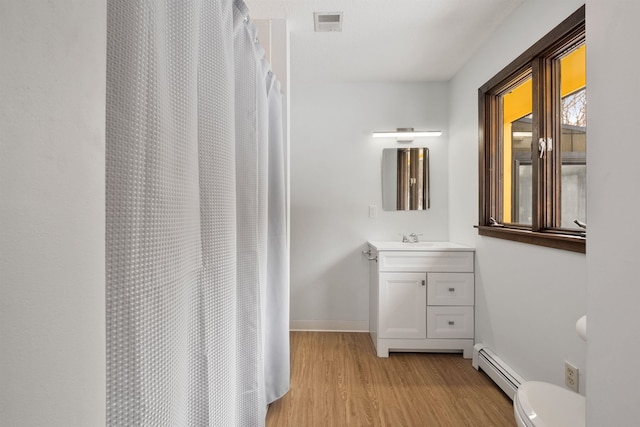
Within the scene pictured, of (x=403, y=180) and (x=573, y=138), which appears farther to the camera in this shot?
(x=403, y=180)

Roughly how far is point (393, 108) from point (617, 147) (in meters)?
2.81

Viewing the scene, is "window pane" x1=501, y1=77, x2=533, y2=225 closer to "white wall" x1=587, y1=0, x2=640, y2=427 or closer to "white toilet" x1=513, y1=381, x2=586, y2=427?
"white toilet" x1=513, y1=381, x2=586, y2=427

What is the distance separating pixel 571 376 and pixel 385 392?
96cm

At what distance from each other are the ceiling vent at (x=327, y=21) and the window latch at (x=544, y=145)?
1.36 meters

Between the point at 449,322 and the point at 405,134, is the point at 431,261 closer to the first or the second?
the point at 449,322

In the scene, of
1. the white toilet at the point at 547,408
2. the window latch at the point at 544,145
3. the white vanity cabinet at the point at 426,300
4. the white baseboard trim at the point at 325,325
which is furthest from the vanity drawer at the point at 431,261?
the white toilet at the point at 547,408

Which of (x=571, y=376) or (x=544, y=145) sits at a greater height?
(x=544, y=145)

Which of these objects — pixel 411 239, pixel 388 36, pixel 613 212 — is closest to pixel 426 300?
pixel 411 239

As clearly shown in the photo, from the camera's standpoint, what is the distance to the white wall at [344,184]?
10.4ft

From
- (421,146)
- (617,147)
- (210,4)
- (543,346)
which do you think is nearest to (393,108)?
(421,146)

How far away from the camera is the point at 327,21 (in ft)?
6.97

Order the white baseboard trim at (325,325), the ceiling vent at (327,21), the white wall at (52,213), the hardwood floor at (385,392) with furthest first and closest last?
the white baseboard trim at (325,325)
the ceiling vent at (327,21)
the hardwood floor at (385,392)
the white wall at (52,213)

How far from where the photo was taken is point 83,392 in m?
0.36

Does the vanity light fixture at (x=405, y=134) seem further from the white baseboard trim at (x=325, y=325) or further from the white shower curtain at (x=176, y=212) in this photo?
the white shower curtain at (x=176, y=212)
